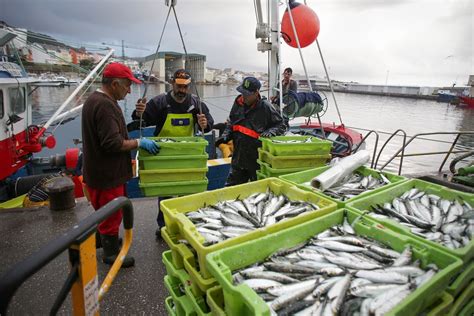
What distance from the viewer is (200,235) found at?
1.60m

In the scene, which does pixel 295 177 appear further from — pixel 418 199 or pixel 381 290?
pixel 381 290

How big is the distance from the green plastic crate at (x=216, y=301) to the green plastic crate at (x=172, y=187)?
1953 mm

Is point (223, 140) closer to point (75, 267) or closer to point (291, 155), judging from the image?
point (291, 155)

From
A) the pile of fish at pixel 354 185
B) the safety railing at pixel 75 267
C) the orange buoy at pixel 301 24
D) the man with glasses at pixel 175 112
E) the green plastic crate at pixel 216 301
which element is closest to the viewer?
the safety railing at pixel 75 267

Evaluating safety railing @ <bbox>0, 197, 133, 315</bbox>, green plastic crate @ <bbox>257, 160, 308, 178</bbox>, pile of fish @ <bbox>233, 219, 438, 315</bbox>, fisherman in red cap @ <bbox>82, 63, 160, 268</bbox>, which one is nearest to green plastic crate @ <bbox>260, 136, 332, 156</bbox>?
green plastic crate @ <bbox>257, 160, 308, 178</bbox>

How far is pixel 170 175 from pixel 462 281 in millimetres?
2707

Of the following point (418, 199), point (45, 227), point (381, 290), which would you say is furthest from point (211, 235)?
point (45, 227)

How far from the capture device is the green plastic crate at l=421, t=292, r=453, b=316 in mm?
1438

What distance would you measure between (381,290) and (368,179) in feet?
5.88

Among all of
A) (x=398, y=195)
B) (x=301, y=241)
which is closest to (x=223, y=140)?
(x=398, y=195)

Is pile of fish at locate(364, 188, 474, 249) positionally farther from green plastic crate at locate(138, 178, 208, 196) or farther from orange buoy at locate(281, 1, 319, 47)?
orange buoy at locate(281, 1, 319, 47)

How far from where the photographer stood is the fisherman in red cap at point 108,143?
2705 millimetres

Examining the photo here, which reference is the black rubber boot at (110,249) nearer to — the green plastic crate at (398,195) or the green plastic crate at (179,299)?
the green plastic crate at (179,299)

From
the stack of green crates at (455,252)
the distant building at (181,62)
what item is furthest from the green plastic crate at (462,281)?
the distant building at (181,62)
